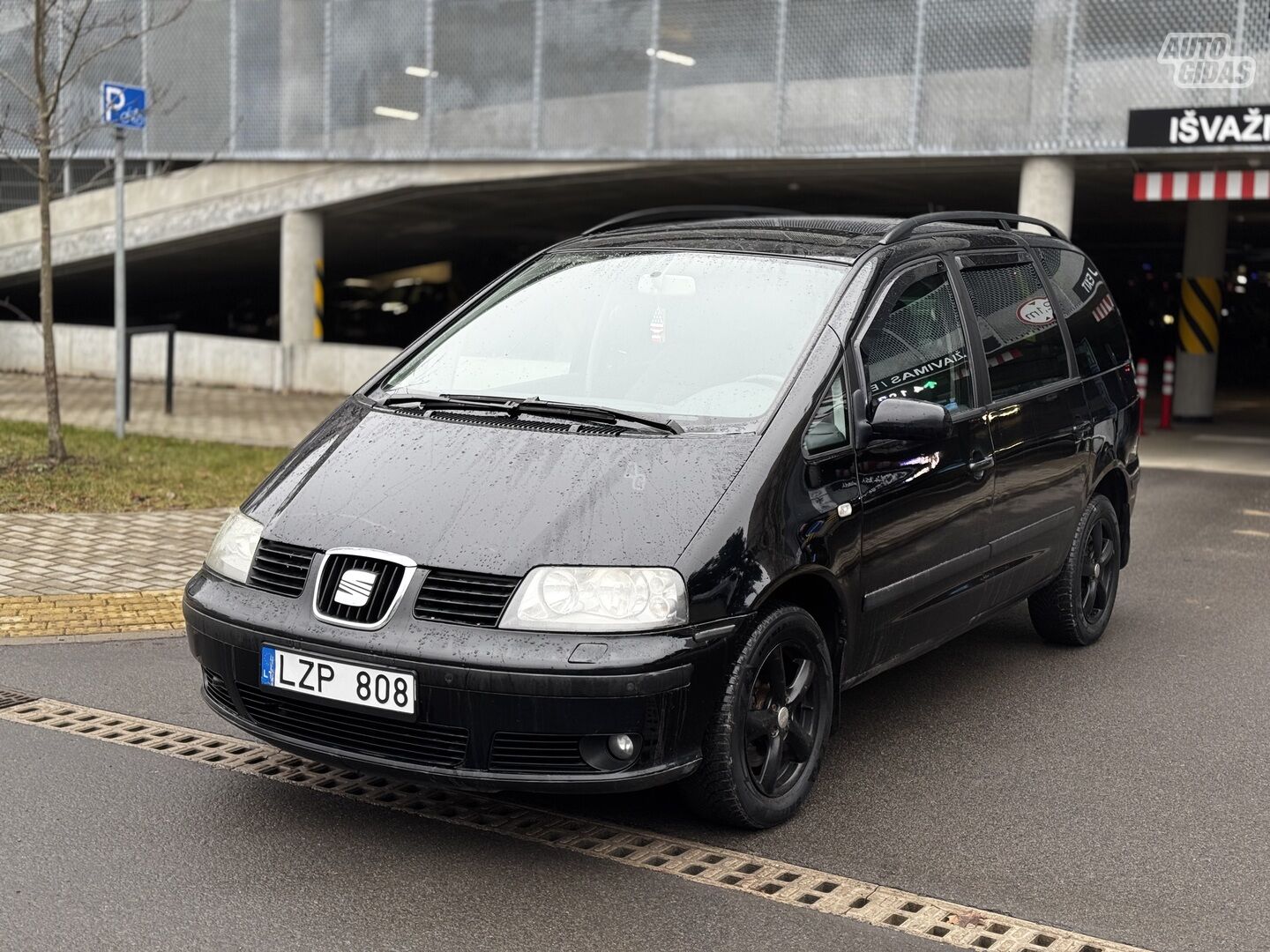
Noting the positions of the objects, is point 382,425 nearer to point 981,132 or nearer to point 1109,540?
point 1109,540

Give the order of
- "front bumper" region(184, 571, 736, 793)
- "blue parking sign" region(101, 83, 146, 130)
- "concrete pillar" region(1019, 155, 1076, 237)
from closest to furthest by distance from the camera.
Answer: "front bumper" region(184, 571, 736, 793) → "blue parking sign" region(101, 83, 146, 130) → "concrete pillar" region(1019, 155, 1076, 237)

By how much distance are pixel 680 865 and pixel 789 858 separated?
12.4 inches

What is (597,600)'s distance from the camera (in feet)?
12.2

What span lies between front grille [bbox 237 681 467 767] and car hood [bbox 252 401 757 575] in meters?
0.44

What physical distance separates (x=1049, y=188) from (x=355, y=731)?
13461mm

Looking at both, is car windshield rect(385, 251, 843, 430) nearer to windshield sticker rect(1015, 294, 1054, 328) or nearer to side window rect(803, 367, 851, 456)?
side window rect(803, 367, 851, 456)

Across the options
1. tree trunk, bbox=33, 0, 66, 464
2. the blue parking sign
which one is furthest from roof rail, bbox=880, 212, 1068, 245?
the blue parking sign

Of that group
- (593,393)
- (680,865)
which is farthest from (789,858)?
(593,393)

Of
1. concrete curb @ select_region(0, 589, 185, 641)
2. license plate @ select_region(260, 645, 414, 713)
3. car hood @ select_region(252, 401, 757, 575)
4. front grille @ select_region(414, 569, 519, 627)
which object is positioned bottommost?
concrete curb @ select_region(0, 589, 185, 641)

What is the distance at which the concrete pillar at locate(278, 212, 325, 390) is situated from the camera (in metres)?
20.0

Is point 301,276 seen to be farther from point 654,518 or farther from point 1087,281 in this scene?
point 654,518

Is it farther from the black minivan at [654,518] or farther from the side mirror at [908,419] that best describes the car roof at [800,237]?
the side mirror at [908,419]

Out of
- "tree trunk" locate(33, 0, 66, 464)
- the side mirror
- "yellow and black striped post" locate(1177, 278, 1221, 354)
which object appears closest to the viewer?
the side mirror

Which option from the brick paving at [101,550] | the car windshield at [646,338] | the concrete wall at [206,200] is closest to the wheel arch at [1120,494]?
the car windshield at [646,338]
